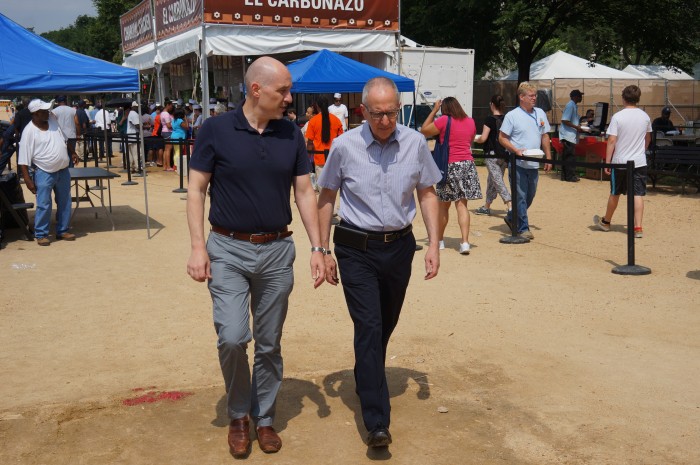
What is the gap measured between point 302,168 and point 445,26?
27.2 m

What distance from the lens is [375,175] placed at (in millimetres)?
4434

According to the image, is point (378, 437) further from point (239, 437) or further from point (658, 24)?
point (658, 24)

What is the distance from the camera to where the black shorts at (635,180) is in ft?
33.4

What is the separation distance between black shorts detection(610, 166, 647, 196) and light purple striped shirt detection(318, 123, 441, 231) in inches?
254

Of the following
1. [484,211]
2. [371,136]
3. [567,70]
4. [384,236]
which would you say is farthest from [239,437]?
[567,70]

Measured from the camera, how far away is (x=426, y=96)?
23219 mm

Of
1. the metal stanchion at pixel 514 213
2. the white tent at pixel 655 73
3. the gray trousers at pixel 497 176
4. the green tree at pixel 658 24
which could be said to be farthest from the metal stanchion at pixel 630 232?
the white tent at pixel 655 73

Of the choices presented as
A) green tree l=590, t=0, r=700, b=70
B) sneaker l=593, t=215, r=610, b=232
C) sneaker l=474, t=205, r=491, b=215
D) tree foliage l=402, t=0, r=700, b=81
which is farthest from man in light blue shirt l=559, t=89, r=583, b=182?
green tree l=590, t=0, r=700, b=70

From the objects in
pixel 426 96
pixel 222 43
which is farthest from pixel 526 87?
pixel 426 96

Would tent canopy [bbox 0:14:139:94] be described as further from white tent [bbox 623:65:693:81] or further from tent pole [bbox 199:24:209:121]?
white tent [bbox 623:65:693:81]

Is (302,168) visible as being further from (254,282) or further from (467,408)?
(467,408)

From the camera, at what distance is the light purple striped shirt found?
4.44 metres

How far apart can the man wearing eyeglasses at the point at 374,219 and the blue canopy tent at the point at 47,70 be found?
6.99 metres

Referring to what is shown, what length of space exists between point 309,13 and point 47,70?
366 inches
